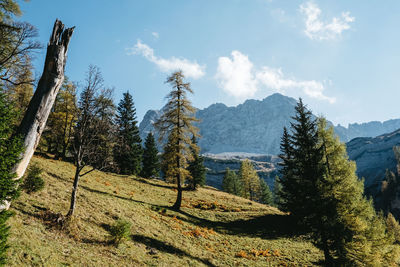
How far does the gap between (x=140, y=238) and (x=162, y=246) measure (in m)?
1.55

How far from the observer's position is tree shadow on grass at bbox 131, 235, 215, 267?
43.5 feet

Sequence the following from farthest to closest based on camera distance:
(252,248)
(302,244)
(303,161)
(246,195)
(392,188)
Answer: (392,188)
(246,195)
(302,244)
(252,248)
(303,161)

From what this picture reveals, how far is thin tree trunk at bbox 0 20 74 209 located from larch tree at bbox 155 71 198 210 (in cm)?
1730

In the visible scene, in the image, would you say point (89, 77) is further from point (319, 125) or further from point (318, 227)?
point (318, 227)

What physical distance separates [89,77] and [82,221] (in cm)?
851

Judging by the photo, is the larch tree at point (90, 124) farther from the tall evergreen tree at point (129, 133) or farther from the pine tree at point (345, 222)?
the tall evergreen tree at point (129, 133)

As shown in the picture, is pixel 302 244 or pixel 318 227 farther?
pixel 302 244

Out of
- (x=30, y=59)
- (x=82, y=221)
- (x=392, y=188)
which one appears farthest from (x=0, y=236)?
(x=392, y=188)

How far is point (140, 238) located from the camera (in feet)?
44.5

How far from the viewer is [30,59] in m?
16.0

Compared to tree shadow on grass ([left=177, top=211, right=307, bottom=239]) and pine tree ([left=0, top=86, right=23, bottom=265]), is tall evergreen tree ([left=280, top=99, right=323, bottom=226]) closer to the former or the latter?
tree shadow on grass ([left=177, top=211, right=307, bottom=239])

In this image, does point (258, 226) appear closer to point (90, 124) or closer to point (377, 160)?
point (90, 124)

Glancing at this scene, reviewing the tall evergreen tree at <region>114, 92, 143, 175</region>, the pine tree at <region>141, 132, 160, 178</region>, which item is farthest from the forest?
the pine tree at <region>141, 132, 160, 178</region>

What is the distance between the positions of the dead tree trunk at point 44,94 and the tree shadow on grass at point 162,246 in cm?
947
